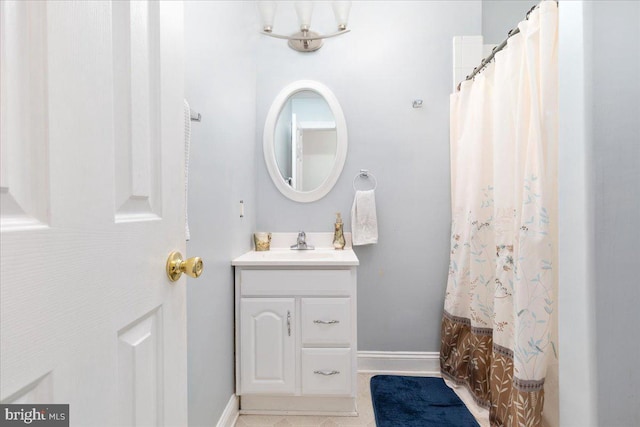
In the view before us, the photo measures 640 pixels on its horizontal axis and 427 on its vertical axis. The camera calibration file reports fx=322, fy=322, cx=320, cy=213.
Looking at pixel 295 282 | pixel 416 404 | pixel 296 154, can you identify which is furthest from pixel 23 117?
pixel 416 404

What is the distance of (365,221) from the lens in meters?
2.04

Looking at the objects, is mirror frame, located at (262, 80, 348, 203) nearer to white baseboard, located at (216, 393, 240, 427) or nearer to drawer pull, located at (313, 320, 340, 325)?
drawer pull, located at (313, 320, 340, 325)

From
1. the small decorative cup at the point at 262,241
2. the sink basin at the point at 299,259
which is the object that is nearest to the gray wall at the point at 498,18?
the sink basin at the point at 299,259

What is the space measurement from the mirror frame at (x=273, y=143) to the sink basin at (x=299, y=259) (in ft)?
1.26

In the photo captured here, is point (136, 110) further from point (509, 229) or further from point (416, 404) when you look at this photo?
point (416, 404)

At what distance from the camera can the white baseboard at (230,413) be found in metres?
1.47

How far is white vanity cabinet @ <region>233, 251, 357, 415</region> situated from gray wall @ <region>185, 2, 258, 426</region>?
91mm

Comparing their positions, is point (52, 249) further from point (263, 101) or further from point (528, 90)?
point (263, 101)

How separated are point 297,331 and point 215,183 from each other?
84 centimetres

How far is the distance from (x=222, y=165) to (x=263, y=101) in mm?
873

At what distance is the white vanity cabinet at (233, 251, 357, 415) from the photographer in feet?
5.33

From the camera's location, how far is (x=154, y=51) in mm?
586

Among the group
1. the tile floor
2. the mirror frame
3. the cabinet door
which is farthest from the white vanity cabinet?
the mirror frame

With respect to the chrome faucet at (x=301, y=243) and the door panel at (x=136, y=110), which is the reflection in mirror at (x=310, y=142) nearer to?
the chrome faucet at (x=301, y=243)
